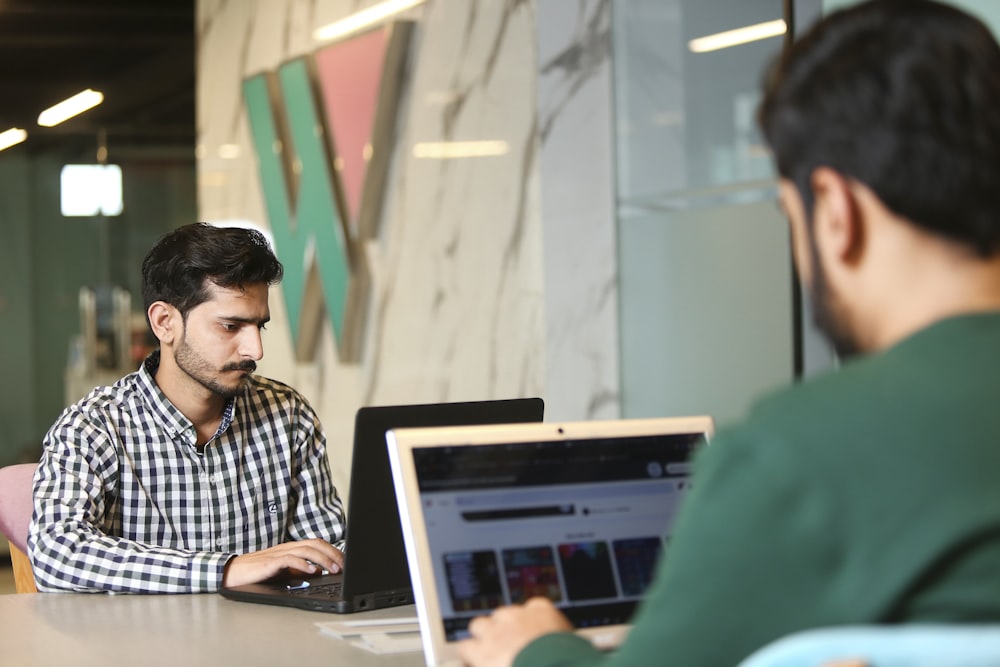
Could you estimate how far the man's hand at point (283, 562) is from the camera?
2334mm

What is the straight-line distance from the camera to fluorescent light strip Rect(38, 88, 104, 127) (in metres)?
7.75

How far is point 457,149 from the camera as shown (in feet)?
16.0

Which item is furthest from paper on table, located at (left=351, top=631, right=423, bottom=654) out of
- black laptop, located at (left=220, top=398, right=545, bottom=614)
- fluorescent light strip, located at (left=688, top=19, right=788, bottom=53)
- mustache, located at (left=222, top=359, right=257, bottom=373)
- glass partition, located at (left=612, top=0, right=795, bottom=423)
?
fluorescent light strip, located at (left=688, top=19, right=788, bottom=53)

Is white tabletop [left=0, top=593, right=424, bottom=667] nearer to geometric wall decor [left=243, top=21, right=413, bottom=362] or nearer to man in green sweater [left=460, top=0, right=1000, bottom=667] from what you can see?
man in green sweater [left=460, top=0, right=1000, bottom=667]

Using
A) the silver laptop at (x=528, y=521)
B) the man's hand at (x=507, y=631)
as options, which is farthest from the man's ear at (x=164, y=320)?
the man's hand at (x=507, y=631)

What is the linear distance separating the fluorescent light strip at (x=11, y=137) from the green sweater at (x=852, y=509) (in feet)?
24.1

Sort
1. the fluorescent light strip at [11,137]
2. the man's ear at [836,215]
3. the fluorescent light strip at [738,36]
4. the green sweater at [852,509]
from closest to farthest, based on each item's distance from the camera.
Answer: the green sweater at [852,509], the man's ear at [836,215], the fluorescent light strip at [738,36], the fluorescent light strip at [11,137]

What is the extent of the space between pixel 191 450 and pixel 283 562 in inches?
19.5

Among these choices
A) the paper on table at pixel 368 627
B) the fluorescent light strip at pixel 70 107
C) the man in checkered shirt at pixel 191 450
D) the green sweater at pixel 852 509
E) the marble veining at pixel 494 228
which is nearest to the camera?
the green sweater at pixel 852 509

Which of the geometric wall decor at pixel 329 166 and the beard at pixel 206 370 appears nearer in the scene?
the beard at pixel 206 370

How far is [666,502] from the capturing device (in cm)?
168

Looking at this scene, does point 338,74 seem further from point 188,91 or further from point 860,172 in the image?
point 860,172

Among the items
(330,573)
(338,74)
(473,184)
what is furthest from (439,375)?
(330,573)

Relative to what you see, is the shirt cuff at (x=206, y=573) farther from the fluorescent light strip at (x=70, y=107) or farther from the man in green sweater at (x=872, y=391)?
the fluorescent light strip at (x=70, y=107)
